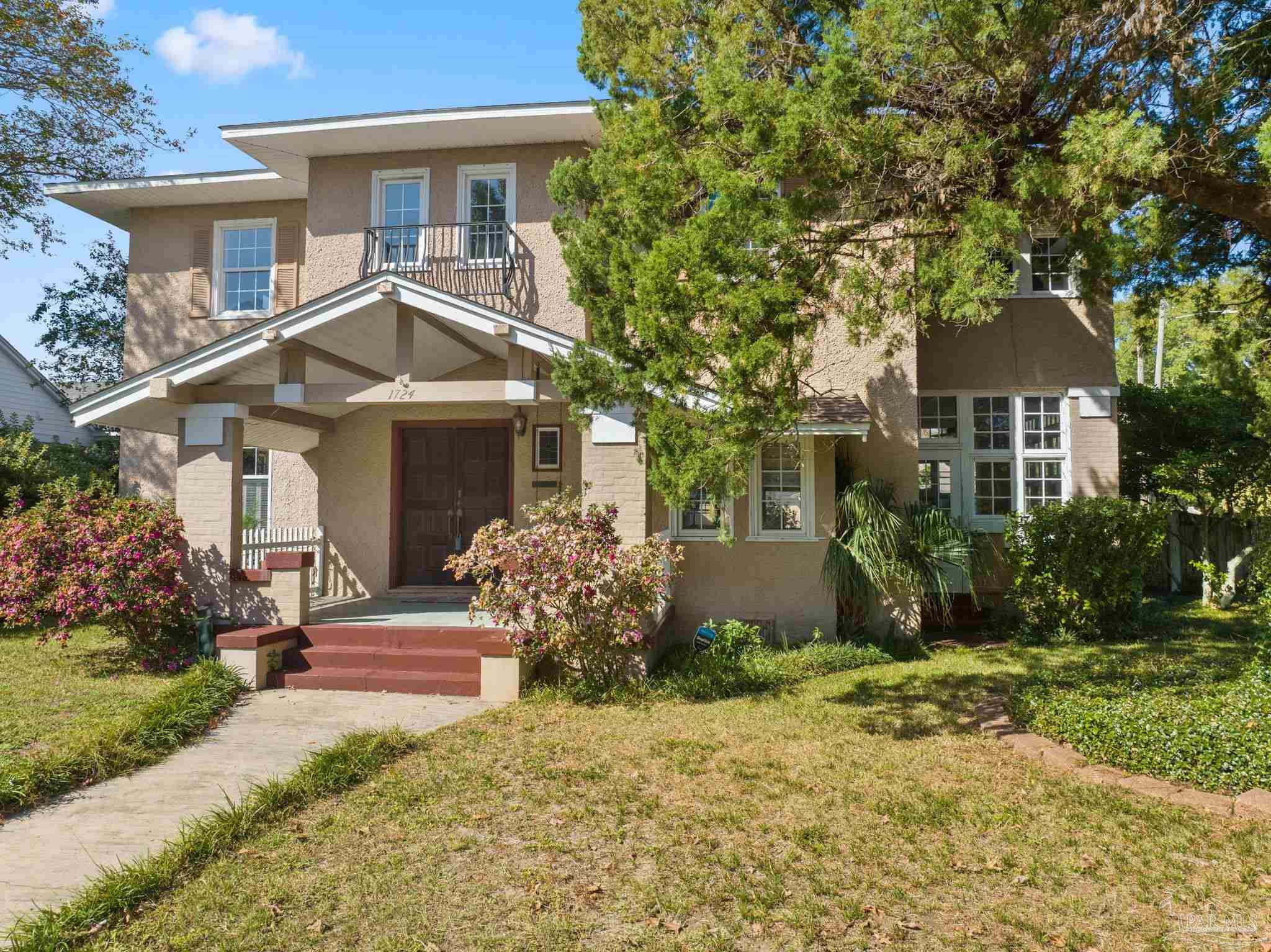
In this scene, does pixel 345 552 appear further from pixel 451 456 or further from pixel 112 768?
pixel 112 768

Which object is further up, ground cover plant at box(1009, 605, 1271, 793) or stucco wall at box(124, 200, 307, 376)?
stucco wall at box(124, 200, 307, 376)

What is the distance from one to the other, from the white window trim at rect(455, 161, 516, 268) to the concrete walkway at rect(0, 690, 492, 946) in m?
6.19

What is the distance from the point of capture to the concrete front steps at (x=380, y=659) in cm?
833

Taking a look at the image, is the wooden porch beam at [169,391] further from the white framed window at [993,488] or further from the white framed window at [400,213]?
the white framed window at [993,488]

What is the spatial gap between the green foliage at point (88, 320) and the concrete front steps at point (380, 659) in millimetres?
17919

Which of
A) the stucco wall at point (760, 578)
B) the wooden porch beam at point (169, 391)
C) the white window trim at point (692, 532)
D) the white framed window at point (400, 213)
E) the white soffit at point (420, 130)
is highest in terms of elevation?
the white soffit at point (420, 130)

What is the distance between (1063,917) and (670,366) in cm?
450

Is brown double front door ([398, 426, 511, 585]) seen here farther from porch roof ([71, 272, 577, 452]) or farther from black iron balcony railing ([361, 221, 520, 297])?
black iron balcony railing ([361, 221, 520, 297])

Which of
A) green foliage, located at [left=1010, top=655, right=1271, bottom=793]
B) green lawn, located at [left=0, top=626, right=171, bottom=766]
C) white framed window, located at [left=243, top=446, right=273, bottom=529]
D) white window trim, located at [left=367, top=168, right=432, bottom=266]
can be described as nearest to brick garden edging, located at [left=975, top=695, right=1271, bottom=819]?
green foliage, located at [left=1010, top=655, right=1271, bottom=793]

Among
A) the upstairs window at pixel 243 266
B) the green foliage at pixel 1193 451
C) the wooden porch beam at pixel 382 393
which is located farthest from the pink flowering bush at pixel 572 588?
the green foliage at pixel 1193 451

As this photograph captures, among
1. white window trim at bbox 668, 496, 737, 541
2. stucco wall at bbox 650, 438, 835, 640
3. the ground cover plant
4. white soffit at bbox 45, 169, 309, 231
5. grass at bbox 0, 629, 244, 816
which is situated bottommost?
grass at bbox 0, 629, 244, 816

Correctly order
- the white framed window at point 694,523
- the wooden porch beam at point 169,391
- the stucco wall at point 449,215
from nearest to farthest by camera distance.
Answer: the wooden porch beam at point 169,391 < the white framed window at point 694,523 < the stucco wall at point 449,215

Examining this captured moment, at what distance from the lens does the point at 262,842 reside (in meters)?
4.79

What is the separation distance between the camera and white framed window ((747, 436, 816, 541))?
10.2m
